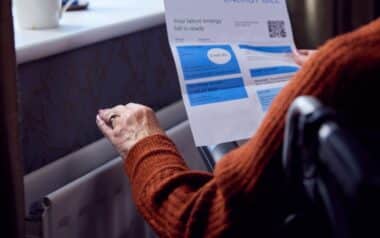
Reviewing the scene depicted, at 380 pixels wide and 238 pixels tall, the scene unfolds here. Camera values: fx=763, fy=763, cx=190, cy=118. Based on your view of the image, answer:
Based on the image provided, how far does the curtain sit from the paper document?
276 mm

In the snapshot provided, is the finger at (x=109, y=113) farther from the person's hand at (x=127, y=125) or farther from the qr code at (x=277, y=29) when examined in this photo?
the qr code at (x=277, y=29)

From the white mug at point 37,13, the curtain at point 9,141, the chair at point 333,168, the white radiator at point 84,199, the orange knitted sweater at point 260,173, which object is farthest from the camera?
the white mug at point 37,13

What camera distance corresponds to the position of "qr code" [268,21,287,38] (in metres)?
1.43

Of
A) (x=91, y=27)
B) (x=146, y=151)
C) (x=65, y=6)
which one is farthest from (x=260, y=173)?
(x=65, y=6)

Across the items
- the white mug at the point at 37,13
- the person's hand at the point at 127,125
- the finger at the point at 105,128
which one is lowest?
the finger at the point at 105,128

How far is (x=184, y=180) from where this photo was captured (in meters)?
1.17

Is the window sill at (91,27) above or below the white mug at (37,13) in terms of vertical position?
below

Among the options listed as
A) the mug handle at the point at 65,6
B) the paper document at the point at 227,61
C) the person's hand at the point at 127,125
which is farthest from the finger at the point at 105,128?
the mug handle at the point at 65,6

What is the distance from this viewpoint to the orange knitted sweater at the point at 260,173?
2.94ft

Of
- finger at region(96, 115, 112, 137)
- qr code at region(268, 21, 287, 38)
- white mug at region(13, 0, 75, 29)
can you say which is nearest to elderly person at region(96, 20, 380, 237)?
finger at region(96, 115, 112, 137)

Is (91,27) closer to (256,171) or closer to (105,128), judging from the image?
(105,128)

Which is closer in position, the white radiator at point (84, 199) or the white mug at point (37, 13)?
the white radiator at point (84, 199)

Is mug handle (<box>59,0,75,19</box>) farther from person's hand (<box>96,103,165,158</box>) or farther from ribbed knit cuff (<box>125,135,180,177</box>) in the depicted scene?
ribbed knit cuff (<box>125,135,180,177</box>)

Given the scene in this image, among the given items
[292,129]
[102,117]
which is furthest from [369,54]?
[102,117]
